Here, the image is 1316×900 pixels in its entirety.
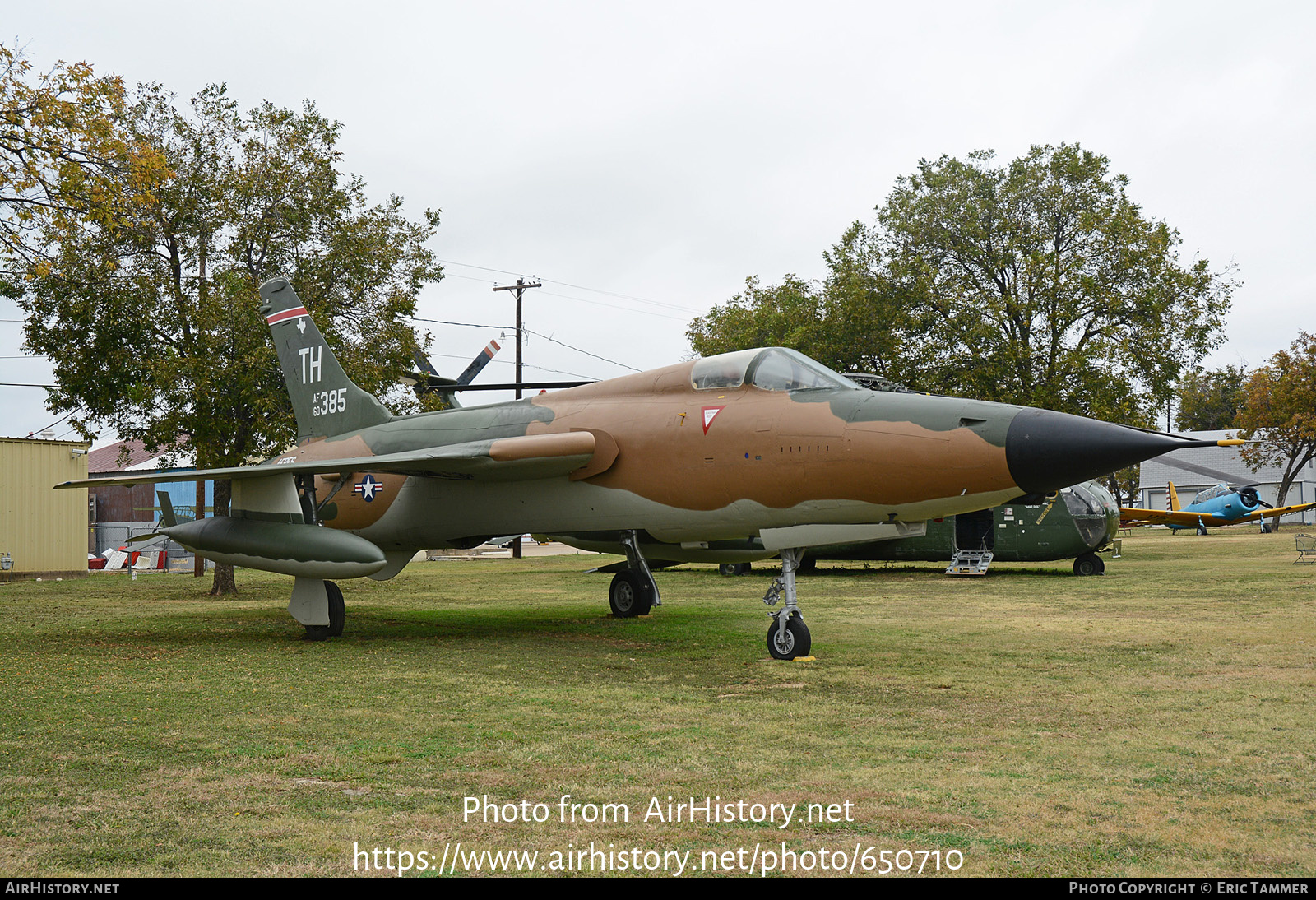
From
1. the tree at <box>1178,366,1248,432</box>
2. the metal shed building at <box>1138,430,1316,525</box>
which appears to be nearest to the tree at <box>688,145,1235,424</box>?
the metal shed building at <box>1138,430,1316,525</box>

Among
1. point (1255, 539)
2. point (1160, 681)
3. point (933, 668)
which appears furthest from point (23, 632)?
point (1255, 539)

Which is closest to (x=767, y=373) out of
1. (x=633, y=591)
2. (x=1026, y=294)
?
(x=633, y=591)

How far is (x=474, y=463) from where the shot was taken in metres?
11.0

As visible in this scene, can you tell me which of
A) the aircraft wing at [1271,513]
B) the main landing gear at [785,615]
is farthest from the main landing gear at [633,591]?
the aircraft wing at [1271,513]

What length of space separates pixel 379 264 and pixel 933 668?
49.8ft

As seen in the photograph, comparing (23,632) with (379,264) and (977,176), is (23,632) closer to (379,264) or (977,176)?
(379,264)

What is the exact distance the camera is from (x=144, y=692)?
750cm

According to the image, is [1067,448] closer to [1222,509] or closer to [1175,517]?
[1175,517]

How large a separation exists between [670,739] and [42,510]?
24915mm

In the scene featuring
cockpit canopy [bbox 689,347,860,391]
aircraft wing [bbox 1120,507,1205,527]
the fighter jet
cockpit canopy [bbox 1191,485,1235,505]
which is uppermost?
cockpit canopy [bbox 689,347,860,391]

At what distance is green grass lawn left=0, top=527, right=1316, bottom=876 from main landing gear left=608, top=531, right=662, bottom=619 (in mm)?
583

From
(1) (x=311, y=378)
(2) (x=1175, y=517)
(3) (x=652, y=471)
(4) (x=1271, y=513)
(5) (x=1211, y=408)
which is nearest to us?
(3) (x=652, y=471)

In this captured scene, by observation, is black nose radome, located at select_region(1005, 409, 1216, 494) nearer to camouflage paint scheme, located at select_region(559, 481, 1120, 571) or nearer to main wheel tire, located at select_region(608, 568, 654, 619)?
main wheel tire, located at select_region(608, 568, 654, 619)

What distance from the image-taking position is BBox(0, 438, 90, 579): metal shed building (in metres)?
24.2
